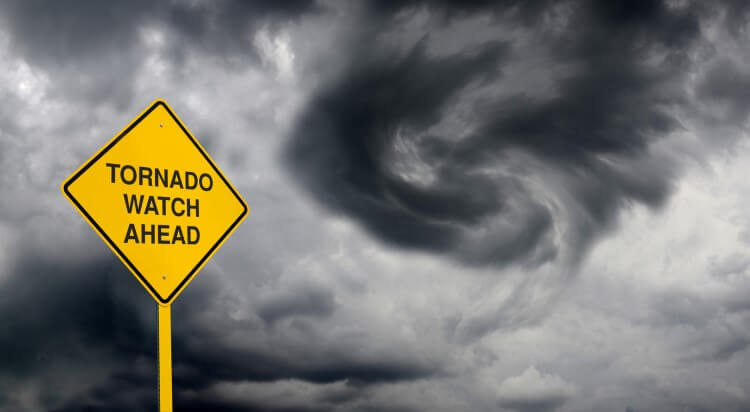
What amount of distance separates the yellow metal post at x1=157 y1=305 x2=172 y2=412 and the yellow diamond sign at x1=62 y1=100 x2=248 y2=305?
0.15m

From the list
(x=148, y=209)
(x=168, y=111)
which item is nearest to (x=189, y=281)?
(x=148, y=209)

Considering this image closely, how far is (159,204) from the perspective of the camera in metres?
7.46

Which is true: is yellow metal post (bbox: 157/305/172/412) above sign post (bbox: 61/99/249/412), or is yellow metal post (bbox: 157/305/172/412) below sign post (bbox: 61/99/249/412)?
below

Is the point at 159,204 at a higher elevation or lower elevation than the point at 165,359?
higher

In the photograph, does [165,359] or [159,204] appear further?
[159,204]

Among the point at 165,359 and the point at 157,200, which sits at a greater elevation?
the point at 157,200

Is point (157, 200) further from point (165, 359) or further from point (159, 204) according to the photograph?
point (165, 359)

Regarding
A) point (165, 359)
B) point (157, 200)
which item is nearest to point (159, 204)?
point (157, 200)

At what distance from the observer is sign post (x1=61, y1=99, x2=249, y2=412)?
723cm

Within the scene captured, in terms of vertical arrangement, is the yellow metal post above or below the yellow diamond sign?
below

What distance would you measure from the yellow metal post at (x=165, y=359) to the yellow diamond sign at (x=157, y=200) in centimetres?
15

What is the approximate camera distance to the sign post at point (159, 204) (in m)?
7.23

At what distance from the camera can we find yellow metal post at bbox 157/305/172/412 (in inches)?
275

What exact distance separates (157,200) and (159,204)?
5cm
